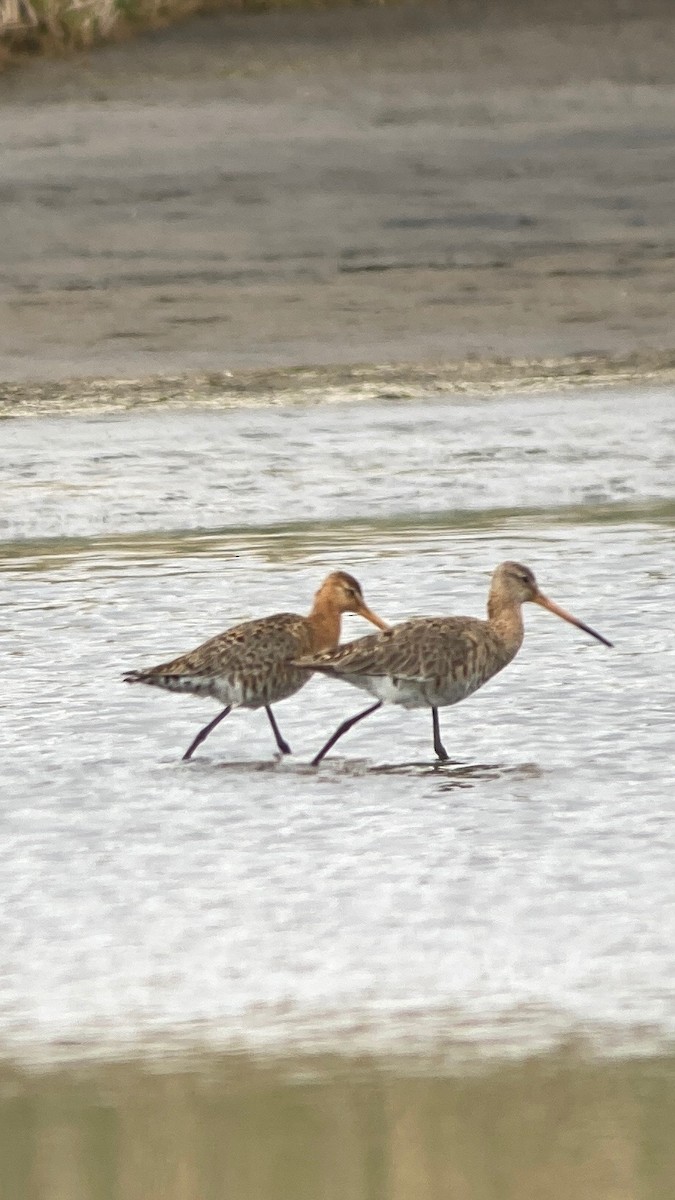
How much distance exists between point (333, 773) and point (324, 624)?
0.88 m

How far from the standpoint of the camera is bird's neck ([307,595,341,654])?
768 centimetres

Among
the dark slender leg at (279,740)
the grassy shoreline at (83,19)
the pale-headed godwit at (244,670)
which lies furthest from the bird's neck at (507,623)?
the grassy shoreline at (83,19)

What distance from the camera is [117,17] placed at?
61.1 feet

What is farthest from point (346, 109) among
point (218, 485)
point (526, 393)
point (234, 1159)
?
point (234, 1159)

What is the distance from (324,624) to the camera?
7707mm

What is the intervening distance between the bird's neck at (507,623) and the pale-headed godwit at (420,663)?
0.13 ft

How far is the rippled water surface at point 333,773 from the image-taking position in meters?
5.10

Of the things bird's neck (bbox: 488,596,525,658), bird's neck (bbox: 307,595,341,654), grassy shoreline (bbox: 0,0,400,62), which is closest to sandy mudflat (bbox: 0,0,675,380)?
grassy shoreline (bbox: 0,0,400,62)

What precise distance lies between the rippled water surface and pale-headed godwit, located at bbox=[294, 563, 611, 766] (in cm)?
15

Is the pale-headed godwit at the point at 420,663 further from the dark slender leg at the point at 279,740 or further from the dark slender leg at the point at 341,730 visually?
the dark slender leg at the point at 279,740

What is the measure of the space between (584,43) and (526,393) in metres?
5.17

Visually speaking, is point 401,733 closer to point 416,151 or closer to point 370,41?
point 416,151

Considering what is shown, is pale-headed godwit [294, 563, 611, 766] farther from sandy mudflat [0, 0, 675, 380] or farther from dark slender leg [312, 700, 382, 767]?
sandy mudflat [0, 0, 675, 380]

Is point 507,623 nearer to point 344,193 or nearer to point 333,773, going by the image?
point 333,773
